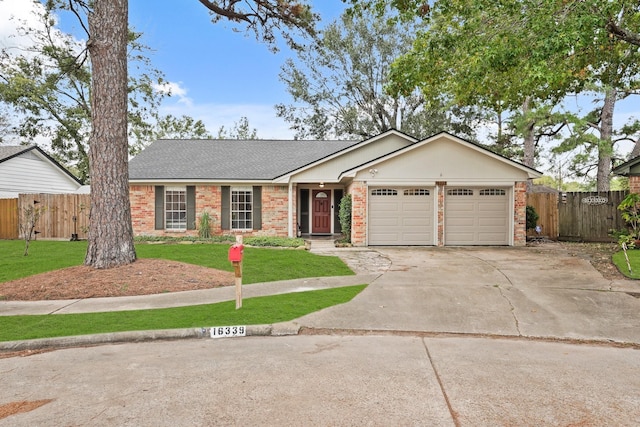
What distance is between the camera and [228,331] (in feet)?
16.8

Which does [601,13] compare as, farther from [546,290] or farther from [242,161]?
[242,161]

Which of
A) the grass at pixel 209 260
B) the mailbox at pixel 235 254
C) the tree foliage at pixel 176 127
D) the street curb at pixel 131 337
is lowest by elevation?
the street curb at pixel 131 337

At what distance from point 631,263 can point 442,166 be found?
656 cm

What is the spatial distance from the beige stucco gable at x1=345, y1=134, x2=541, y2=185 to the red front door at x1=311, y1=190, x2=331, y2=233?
4.30 meters

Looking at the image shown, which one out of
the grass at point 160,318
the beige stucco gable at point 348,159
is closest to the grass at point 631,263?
the grass at point 160,318

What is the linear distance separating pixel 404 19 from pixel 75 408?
11407 mm

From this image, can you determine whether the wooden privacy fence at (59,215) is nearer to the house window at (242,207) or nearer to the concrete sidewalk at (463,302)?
the house window at (242,207)

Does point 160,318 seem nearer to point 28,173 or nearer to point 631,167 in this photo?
point 631,167

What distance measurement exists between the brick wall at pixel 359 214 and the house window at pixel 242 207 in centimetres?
509

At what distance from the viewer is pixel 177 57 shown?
23.2m

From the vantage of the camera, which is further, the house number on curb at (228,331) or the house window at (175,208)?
the house window at (175,208)

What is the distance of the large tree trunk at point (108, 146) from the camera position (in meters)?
8.44

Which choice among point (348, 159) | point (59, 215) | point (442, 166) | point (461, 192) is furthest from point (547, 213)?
point (59, 215)

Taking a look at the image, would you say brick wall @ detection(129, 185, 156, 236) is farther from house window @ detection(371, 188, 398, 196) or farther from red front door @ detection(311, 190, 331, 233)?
house window @ detection(371, 188, 398, 196)
